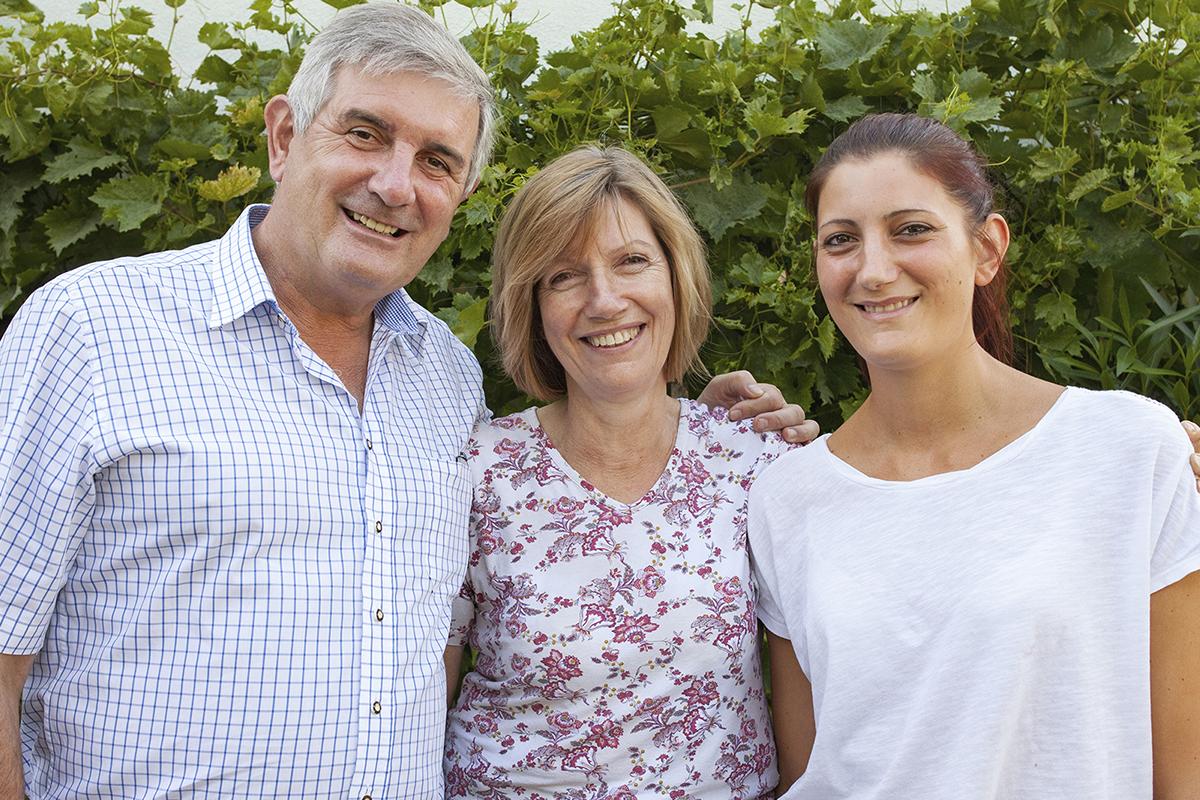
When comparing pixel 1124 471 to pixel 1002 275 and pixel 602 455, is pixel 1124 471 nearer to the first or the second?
pixel 1002 275

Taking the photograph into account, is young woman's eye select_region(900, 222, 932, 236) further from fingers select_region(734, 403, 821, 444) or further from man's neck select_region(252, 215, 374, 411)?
man's neck select_region(252, 215, 374, 411)

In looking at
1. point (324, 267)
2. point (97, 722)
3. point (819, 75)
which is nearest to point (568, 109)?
point (819, 75)

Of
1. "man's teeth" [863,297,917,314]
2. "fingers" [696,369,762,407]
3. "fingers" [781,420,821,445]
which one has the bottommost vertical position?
"fingers" [781,420,821,445]

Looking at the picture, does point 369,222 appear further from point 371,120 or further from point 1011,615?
point 1011,615

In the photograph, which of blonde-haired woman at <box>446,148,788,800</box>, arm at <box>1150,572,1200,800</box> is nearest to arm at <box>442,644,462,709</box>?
blonde-haired woman at <box>446,148,788,800</box>

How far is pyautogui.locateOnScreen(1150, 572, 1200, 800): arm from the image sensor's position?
196 cm

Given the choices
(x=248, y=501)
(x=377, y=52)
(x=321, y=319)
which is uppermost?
(x=377, y=52)

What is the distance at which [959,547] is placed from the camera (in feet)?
6.84

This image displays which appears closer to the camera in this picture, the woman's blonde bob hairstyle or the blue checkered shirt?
the blue checkered shirt

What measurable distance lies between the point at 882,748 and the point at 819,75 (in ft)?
4.87

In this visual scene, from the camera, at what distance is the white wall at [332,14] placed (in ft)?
11.4

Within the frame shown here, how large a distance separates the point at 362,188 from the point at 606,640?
981 millimetres

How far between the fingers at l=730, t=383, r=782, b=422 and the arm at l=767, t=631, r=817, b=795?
1.55 ft

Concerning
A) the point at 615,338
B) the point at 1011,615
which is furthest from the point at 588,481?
the point at 1011,615
